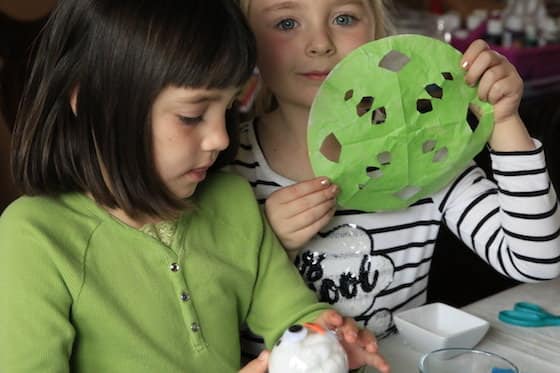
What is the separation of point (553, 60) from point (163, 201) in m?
1.84

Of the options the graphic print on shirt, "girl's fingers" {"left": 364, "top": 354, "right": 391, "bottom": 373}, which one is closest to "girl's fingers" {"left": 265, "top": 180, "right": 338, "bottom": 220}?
the graphic print on shirt

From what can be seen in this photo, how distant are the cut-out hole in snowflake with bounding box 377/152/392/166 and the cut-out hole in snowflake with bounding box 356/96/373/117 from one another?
0.18 ft

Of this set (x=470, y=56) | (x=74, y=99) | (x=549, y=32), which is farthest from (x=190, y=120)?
(x=549, y=32)

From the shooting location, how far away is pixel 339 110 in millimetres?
914

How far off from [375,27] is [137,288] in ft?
1.63

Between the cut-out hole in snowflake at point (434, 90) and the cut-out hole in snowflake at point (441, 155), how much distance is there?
70mm

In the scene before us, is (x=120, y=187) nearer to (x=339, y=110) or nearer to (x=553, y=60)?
(x=339, y=110)

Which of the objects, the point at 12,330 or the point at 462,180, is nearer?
the point at 12,330

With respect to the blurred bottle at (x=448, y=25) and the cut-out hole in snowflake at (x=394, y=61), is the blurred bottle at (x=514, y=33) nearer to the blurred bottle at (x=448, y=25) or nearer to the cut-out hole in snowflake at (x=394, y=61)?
the blurred bottle at (x=448, y=25)

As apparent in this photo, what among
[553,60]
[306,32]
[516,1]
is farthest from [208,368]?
[516,1]

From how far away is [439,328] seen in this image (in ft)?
3.08

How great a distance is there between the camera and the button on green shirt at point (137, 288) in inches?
29.9

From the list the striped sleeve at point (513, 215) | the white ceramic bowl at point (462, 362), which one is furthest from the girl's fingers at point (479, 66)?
the white ceramic bowl at point (462, 362)

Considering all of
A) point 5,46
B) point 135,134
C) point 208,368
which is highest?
point 135,134
